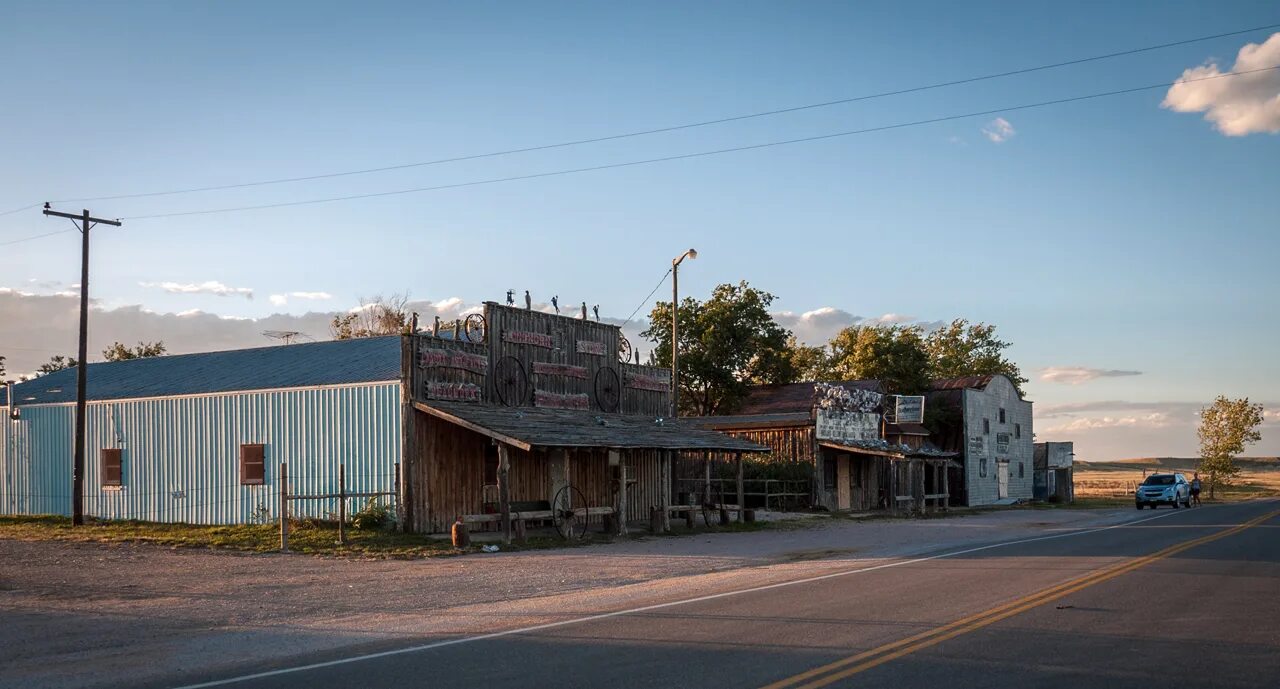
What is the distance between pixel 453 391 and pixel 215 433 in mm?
7670

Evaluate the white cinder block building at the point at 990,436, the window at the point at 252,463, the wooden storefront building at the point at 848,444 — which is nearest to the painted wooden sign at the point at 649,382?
the wooden storefront building at the point at 848,444

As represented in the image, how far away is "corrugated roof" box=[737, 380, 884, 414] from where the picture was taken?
156ft

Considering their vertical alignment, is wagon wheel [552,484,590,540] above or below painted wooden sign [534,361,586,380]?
below

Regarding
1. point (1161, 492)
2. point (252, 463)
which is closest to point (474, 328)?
point (252, 463)

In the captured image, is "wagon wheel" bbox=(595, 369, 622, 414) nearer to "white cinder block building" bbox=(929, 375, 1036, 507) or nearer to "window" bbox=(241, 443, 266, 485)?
"window" bbox=(241, 443, 266, 485)

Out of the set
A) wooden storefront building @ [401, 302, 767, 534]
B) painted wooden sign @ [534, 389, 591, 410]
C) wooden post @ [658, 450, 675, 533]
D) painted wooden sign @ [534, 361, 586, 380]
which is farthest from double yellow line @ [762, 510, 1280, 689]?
painted wooden sign @ [534, 361, 586, 380]

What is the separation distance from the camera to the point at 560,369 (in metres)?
30.3

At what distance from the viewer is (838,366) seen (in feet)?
232

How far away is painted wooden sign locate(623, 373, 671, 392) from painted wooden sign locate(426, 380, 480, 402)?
7.22 m

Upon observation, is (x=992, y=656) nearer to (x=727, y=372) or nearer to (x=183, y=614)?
(x=183, y=614)

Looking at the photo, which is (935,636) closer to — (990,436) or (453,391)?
(453,391)

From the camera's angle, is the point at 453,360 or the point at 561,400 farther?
the point at 561,400

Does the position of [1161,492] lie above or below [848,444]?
below

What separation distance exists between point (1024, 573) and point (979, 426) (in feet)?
138
